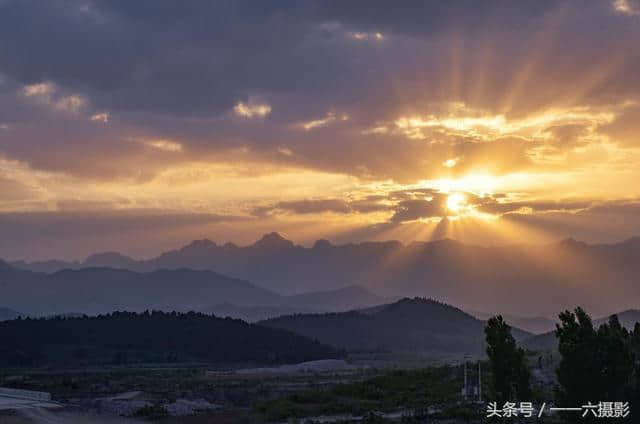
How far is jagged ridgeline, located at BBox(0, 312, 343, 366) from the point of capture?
152875 millimetres

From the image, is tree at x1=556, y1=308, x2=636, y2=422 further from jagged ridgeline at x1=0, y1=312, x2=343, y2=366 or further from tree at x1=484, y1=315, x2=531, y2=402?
jagged ridgeline at x1=0, y1=312, x2=343, y2=366

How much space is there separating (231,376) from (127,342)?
53178mm

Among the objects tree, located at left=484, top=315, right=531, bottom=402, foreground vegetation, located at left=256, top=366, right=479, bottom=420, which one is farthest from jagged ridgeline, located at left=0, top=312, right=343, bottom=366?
tree, located at left=484, top=315, right=531, bottom=402

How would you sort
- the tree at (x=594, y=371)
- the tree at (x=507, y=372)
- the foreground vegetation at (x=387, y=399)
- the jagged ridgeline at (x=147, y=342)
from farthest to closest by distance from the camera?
the jagged ridgeline at (x=147, y=342)
the foreground vegetation at (x=387, y=399)
the tree at (x=507, y=372)
the tree at (x=594, y=371)

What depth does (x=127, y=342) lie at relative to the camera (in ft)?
546

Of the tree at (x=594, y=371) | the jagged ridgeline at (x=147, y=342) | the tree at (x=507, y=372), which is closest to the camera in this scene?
the tree at (x=594, y=371)

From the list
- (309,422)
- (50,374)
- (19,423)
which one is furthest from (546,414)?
(50,374)

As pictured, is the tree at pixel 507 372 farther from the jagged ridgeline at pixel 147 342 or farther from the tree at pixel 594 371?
the jagged ridgeline at pixel 147 342

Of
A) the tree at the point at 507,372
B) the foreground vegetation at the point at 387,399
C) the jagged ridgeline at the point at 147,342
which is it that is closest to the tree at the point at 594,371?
the tree at the point at 507,372

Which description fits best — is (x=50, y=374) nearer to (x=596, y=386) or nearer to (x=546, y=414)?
(x=546, y=414)

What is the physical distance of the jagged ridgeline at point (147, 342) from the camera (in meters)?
153

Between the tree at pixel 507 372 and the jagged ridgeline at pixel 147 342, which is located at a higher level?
the jagged ridgeline at pixel 147 342

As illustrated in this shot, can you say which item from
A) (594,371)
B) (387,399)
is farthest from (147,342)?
(594,371)

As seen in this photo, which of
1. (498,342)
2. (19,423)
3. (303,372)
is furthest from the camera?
(303,372)
